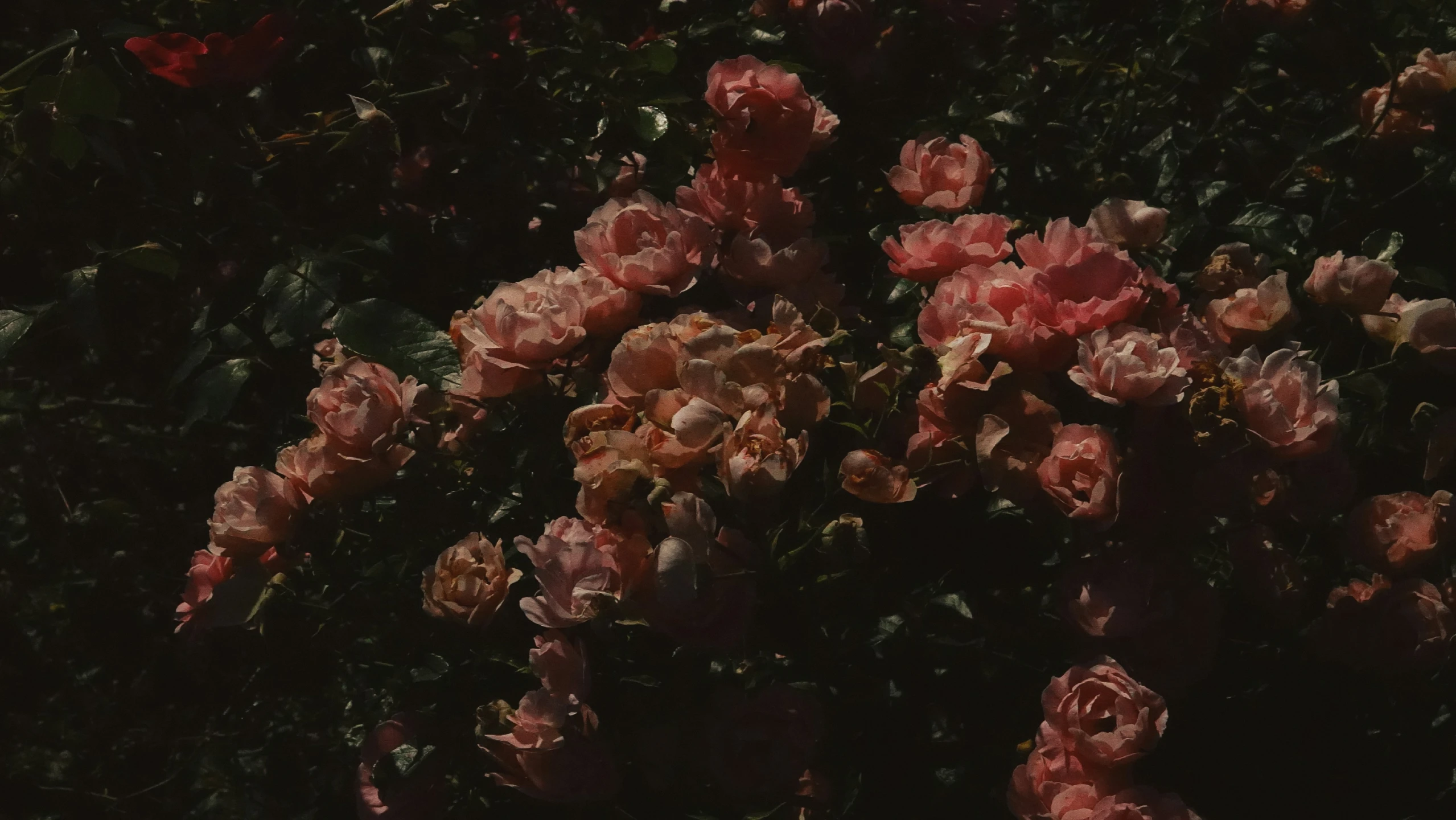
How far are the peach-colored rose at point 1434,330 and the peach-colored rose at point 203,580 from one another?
133 centimetres

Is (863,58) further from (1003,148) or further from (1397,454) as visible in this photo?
(1397,454)

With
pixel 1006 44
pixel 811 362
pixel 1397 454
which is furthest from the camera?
pixel 1006 44

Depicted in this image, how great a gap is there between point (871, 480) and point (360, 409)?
20.4 inches

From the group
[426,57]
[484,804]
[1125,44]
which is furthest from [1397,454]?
[426,57]

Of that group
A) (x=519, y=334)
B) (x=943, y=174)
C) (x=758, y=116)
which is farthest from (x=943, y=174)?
(x=519, y=334)

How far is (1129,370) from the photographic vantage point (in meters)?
1.03

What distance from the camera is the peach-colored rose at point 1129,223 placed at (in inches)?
51.7

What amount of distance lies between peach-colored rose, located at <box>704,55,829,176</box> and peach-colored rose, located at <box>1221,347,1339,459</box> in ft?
1.92

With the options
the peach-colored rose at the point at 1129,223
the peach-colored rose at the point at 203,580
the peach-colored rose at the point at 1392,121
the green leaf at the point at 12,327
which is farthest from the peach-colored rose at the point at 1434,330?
the green leaf at the point at 12,327

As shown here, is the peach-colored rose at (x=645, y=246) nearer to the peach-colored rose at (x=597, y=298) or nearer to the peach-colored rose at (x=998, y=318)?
the peach-colored rose at (x=597, y=298)

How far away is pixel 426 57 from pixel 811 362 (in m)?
0.90

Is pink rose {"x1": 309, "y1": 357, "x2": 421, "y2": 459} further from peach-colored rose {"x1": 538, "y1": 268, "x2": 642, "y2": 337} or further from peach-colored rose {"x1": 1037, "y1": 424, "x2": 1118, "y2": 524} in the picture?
peach-colored rose {"x1": 1037, "y1": 424, "x2": 1118, "y2": 524}

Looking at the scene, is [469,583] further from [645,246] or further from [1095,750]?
[1095,750]

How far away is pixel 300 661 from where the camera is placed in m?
1.70
